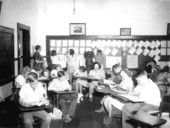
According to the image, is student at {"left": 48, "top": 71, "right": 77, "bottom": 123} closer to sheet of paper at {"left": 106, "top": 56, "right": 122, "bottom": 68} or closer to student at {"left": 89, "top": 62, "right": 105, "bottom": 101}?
student at {"left": 89, "top": 62, "right": 105, "bottom": 101}

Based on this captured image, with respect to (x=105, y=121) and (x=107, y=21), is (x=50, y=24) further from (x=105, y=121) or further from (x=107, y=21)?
(x=105, y=121)

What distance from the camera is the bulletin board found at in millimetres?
9930

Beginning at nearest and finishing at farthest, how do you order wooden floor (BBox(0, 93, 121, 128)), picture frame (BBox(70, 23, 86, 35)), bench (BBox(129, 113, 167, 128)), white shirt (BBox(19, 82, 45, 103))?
bench (BBox(129, 113, 167, 128)), white shirt (BBox(19, 82, 45, 103)), wooden floor (BBox(0, 93, 121, 128)), picture frame (BBox(70, 23, 86, 35))

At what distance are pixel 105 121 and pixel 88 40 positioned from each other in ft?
16.9

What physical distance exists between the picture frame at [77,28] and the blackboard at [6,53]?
10.00 feet

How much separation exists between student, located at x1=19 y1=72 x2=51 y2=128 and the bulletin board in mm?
5730

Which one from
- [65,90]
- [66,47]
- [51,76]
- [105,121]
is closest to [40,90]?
[65,90]

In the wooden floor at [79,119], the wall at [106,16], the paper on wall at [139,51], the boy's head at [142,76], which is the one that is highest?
the wall at [106,16]

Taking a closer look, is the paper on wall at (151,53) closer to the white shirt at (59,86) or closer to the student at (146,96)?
the white shirt at (59,86)

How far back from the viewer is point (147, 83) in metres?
4.45

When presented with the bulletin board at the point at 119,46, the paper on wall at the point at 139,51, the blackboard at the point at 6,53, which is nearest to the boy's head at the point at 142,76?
the blackboard at the point at 6,53

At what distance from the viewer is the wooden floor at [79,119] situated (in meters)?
5.18

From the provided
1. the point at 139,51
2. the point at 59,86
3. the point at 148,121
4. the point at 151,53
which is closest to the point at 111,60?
the point at 139,51

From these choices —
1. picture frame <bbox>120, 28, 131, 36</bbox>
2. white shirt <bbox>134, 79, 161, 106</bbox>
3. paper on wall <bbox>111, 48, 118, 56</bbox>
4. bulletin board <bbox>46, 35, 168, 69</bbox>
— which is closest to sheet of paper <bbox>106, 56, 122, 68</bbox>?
bulletin board <bbox>46, 35, 168, 69</bbox>
